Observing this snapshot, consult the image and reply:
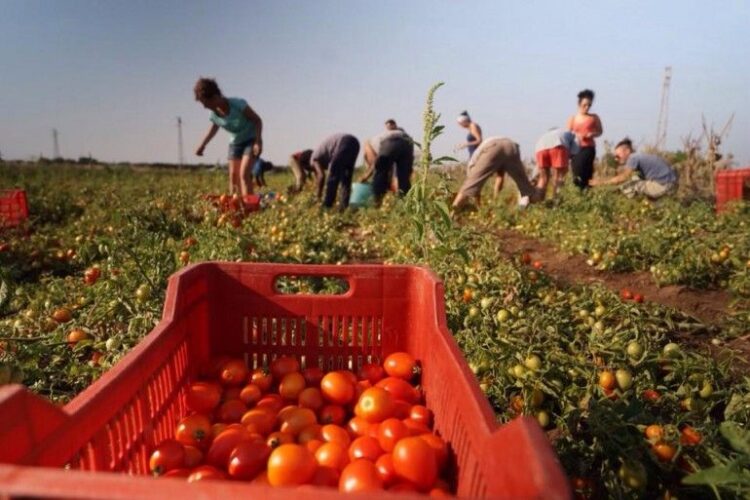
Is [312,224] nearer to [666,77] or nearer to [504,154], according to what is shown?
[504,154]

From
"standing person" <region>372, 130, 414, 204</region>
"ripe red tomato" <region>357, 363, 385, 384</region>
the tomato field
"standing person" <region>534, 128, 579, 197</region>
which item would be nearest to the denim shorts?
the tomato field

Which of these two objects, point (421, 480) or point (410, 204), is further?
point (410, 204)

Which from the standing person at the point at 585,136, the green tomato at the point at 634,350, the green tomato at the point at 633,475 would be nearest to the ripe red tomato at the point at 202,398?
the green tomato at the point at 633,475

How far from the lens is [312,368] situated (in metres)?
2.01

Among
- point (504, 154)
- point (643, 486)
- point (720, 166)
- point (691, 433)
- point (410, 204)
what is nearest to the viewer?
point (643, 486)

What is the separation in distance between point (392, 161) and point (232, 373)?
5.66 m

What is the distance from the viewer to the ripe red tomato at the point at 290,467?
126 centimetres

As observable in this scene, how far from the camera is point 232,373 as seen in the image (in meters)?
1.89

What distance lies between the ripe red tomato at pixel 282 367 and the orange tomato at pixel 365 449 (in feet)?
1.85

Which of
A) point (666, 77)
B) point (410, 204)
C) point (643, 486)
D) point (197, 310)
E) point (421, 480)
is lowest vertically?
point (643, 486)

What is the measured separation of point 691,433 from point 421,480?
3.13 ft

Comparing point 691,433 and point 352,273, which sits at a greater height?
point 352,273

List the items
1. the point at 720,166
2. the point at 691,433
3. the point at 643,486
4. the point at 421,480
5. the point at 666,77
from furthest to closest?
the point at 666,77
the point at 720,166
the point at 691,433
the point at 643,486
the point at 421,480

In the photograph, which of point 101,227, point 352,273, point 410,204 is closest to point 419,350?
point 352,273
